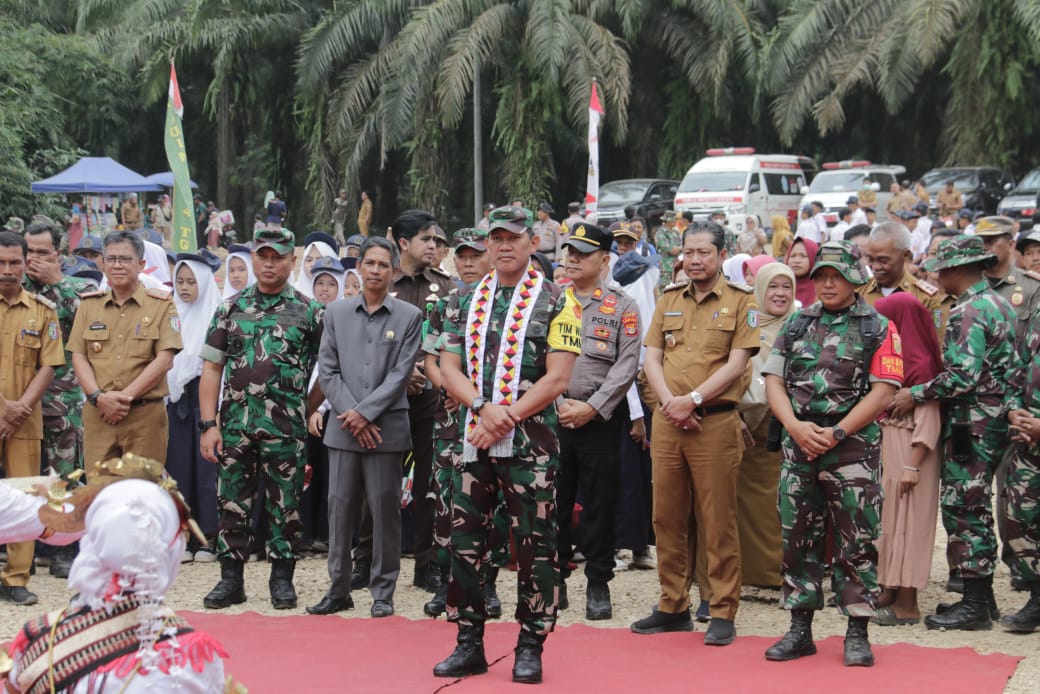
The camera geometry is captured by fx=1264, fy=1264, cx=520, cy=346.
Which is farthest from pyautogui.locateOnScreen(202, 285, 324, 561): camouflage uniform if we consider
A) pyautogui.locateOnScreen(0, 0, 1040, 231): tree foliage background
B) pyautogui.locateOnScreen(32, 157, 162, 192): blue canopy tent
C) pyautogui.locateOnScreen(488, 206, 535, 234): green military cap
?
pyautogui.locateOnScreen(32, 157, 162, 192): blue canopy tent

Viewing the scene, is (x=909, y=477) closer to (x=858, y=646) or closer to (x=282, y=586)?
(x=858, y=646)

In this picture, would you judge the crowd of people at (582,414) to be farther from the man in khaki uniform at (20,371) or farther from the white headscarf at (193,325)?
the white headscarf at (193,325)

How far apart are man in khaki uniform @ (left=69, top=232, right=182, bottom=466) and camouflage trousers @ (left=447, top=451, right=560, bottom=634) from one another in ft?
8.50

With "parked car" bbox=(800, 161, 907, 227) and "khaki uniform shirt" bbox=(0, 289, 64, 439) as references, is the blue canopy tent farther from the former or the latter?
"khaki uniform shirt" bbox=(0, 289, 64, 439)

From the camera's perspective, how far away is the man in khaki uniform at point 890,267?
22.3 feet

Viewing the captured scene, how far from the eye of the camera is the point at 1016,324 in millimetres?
6676

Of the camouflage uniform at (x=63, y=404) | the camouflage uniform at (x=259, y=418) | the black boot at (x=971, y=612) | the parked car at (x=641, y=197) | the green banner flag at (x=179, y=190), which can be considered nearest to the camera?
the black boot at (x=971, y=612)

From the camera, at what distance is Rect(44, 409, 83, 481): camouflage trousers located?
7.91 meters

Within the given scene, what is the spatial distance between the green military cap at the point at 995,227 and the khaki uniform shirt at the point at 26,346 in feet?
18.0

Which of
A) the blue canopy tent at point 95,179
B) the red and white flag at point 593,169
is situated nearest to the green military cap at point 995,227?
the red and white flag at point 593,169

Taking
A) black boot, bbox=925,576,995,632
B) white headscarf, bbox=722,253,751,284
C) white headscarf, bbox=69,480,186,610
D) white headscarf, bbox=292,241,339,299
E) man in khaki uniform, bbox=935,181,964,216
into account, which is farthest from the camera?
man in khaki uniform, bbox=935,181,964,216

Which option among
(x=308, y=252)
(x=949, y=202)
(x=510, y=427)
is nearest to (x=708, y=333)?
(x=510, y=427)

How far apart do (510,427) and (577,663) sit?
127cm

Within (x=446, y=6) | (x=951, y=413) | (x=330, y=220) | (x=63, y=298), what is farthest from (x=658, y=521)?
(x=330, y=220)
